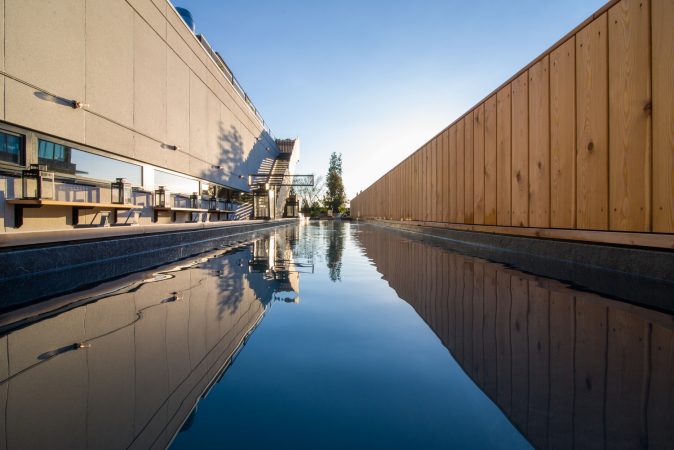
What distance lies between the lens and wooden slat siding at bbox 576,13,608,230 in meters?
2.62

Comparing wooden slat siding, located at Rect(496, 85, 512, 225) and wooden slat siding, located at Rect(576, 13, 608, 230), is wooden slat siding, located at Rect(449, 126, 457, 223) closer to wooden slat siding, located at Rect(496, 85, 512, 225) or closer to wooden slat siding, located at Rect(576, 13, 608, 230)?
wooden slat siding, located at Rect(496, 85, 512, 225)

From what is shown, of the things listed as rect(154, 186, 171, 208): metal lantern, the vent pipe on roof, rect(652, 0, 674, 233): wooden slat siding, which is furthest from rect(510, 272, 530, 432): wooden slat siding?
the vent pipe on roof

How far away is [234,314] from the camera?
1.65 meters

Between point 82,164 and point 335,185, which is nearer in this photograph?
point 82,164

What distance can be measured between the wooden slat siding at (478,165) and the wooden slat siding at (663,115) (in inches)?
101

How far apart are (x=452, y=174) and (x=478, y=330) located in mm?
4860

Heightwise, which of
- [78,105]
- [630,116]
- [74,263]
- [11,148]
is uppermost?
[78,105]

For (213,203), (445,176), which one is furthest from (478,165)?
(213,203)

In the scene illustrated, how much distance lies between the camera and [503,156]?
4238mm

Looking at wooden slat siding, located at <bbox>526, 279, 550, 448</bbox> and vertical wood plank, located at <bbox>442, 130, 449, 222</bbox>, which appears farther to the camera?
vertical wood plank, located at <bbox>442, 130, 449, 222</bbox>

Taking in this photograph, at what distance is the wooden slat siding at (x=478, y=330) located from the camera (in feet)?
3.47

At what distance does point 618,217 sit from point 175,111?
10033mm

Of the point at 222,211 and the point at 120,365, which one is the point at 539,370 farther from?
the point at 222,211

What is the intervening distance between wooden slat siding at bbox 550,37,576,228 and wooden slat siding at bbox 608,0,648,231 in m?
0.43
